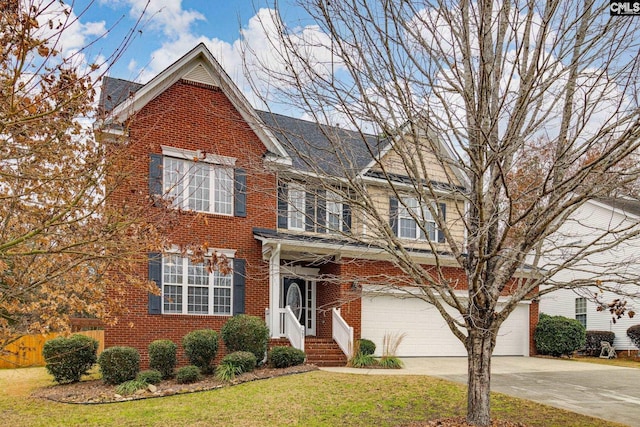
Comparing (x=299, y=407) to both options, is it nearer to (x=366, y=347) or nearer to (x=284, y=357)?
(x=284, y=357)

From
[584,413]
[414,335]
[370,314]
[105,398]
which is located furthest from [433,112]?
[414,335]

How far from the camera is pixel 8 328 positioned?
566cm

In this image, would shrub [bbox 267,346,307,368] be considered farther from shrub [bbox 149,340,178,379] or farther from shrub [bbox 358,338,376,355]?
shrub [bbox 149,340,178,379]

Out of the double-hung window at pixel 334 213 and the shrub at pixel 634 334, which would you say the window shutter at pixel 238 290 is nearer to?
the double-hung window at pixel 334 213

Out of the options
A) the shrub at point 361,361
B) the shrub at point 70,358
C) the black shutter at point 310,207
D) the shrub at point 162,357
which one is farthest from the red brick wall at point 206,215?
the shrub at point 361,361

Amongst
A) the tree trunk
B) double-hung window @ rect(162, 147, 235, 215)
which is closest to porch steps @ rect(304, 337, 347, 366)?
double-hung window @ rect(162, 147, 235, 215)

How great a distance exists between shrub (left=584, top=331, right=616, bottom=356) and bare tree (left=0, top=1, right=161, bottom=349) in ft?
73.6

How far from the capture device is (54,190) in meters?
5.91

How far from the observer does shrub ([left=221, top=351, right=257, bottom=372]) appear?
528 inches

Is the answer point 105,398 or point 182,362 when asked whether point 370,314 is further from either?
point 105,398

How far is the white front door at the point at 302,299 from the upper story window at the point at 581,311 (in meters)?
14.4

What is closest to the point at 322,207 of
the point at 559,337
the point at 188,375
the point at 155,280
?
the point at 188,375

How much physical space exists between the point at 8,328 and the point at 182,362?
9.66 metres

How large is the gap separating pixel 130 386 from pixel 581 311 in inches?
848
